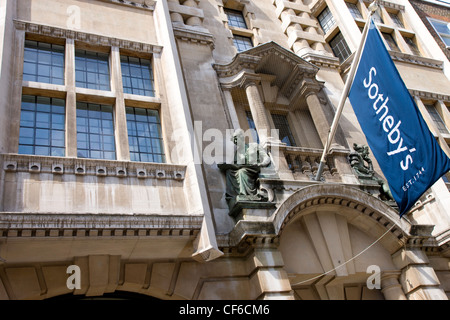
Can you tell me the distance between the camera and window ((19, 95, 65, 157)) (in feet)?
33.7

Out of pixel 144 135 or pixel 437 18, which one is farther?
pixel 437 18

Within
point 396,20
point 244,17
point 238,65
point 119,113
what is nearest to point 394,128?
point 238,65

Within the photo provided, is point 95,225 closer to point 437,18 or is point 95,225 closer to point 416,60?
point 416,60

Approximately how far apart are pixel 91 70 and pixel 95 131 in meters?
2.33

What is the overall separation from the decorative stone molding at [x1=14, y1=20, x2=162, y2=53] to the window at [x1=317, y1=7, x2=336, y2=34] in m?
11.5

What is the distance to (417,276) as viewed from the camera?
12062 mm

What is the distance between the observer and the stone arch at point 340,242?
12.0 meters

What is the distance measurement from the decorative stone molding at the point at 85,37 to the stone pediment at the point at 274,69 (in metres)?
3.55

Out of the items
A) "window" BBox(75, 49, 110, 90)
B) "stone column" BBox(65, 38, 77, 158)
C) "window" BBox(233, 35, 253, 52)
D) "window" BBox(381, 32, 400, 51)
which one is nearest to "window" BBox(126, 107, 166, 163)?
"window" BBox(75, 49, 110, 90)

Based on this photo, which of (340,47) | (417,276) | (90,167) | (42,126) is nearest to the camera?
(90,167)

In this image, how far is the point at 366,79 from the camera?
1148 centimetres
